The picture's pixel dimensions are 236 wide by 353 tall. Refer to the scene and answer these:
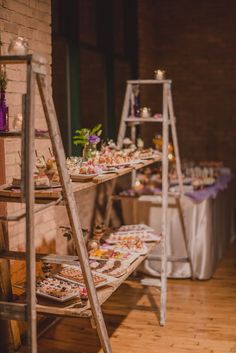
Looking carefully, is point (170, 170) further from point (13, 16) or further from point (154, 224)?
point (13, 16)

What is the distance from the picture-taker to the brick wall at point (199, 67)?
749 cm

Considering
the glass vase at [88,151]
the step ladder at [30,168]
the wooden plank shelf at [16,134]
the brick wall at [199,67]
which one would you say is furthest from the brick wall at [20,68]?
the brick wall at [199,67]

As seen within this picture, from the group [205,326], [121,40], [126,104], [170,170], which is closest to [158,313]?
[205,326]

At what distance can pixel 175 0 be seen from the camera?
7.61 meters

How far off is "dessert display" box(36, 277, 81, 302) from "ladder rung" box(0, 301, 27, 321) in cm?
55

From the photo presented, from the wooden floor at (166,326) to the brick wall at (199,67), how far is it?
2.94 meters

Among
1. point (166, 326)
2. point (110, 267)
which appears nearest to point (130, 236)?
point (166, 326)

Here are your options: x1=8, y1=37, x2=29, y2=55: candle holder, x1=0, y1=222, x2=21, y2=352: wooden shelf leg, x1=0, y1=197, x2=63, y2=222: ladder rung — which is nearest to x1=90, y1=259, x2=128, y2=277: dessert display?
x1=0, y1=222, x2=21, y2=352: wooden shelf leg

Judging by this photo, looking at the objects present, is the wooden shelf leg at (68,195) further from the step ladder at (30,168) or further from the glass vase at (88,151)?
the glass vase at (88,151)

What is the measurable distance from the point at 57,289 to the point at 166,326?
4.13 ft

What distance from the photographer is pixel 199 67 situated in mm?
7594

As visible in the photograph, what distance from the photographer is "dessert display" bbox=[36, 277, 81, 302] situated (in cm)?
296

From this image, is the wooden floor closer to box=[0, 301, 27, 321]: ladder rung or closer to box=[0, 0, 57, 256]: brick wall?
box=[0, 0, 57, 256]: brick wall

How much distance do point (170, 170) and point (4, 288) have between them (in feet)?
11.5
